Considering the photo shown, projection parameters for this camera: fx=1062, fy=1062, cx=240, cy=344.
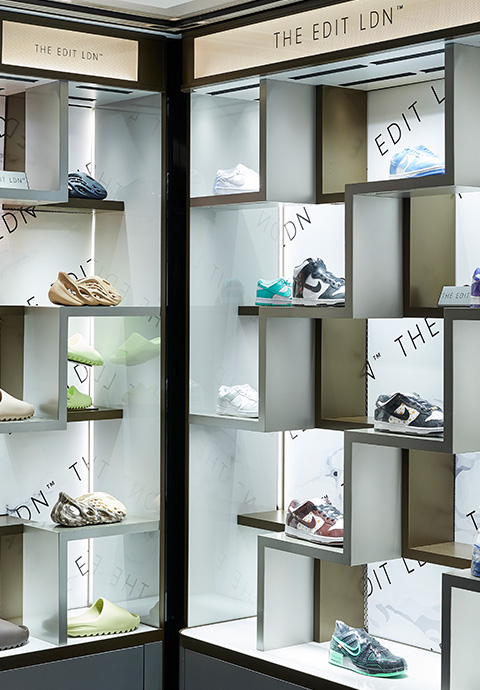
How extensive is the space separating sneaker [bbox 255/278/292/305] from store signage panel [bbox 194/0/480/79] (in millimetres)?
670

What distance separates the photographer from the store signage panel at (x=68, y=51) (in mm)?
3156

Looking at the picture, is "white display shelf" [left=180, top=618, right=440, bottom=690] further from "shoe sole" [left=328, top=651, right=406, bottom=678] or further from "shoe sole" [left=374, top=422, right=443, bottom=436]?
"shoe sole" [left=374, top=422, right=443, bottom=436]

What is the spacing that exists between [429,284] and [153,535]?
125cm

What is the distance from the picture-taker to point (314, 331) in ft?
11.1

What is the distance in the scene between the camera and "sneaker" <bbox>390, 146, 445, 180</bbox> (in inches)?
113

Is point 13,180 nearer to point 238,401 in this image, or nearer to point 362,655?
point 238,401

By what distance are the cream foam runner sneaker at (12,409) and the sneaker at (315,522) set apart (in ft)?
2.87

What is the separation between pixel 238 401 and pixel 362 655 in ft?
2.92

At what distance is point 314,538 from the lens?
10.3 feet

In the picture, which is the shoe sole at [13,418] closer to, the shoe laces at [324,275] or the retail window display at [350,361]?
the retail window display at [350,361]

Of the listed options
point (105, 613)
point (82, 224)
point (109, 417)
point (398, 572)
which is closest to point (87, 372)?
point (109, 417)

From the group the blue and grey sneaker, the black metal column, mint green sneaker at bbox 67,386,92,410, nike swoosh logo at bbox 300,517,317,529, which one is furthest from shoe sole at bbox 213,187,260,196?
the blue and grey sneaker

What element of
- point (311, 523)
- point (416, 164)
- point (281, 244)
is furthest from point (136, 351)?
point (416, 164)

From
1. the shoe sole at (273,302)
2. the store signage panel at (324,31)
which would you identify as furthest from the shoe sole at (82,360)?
the store signage panel at (324,31)
